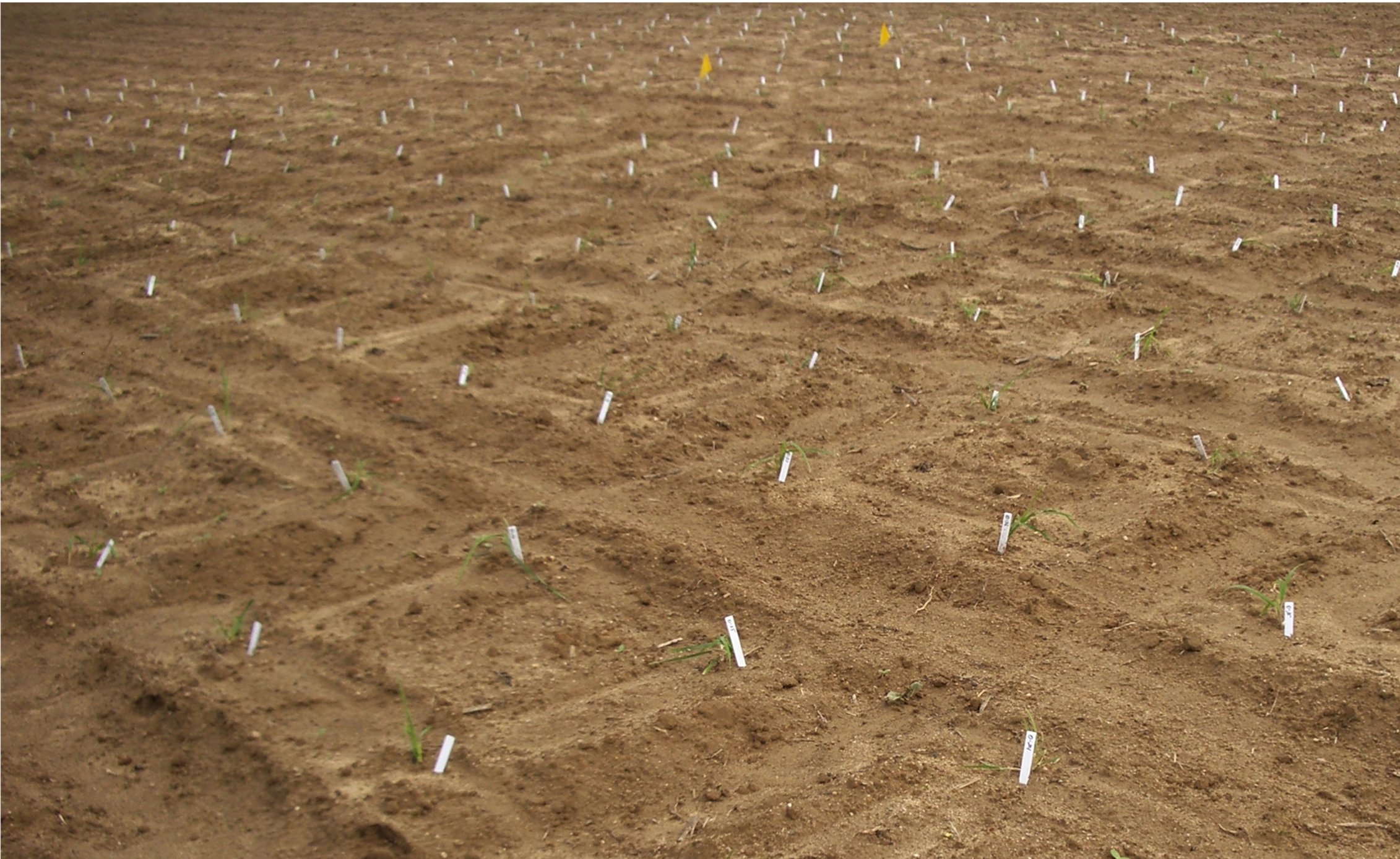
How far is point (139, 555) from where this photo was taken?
2.93m

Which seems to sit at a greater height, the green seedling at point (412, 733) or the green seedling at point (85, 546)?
the green seedling at point (85, 546)

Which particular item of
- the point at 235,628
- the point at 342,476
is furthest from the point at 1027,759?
the point at 342,476

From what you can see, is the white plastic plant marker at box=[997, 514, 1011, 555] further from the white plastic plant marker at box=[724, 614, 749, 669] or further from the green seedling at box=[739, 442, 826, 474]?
the white plastic plant marker at box=[724, 614, 749, 669]

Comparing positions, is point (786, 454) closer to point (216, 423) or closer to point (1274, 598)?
point (1274, 598)

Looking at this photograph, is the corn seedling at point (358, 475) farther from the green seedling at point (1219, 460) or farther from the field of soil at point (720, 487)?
the green seedling at point (1219, 460)

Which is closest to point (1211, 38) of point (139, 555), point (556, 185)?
point (556, 185)

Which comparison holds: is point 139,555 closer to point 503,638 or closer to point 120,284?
point 503,638

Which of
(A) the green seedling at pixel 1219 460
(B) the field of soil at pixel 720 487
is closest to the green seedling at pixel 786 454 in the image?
(B) the field of soil at pixel 720 487

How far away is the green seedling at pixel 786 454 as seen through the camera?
3.19 meters

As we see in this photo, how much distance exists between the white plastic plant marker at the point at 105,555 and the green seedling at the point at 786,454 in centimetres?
190

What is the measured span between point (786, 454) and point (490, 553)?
0.96 m

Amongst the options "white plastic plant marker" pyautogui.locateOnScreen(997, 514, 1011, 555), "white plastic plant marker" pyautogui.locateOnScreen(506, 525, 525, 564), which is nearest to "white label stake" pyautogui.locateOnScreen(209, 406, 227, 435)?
"white plastic plant marker" pyautogui.locateOnScreen(506, 525, 525, 564)

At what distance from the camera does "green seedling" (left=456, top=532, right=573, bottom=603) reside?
2.78 meters

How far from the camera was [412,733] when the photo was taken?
2.27 metres
